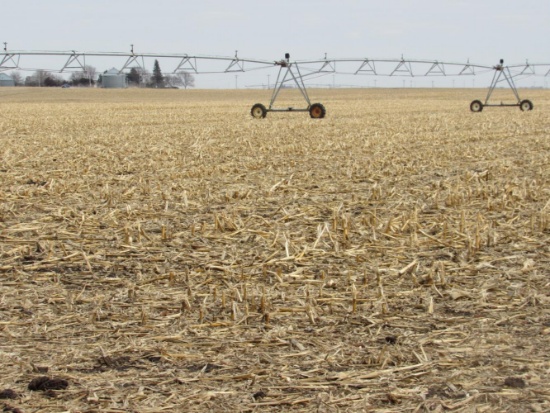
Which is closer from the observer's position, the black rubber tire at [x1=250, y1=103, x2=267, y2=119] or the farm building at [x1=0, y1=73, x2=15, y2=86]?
the black rubber tire at [x1=250, y1=103, x2=267, y2=119]

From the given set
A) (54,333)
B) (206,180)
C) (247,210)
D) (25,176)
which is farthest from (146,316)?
(25,176)

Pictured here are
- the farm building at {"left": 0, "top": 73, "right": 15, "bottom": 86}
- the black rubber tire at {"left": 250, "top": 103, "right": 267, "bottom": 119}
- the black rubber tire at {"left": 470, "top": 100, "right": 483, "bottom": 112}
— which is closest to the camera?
the black rubber tire at {"left": 250, "top": 103, "right": 267, "bottom": 119}

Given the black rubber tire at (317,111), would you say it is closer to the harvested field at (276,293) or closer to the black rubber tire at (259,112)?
the black rubber tire at (259,112)

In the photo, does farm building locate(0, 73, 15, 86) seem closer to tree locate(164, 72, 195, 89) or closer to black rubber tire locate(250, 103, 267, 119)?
tree locate(164, 72, 195, 89)

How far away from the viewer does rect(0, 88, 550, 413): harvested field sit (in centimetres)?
329

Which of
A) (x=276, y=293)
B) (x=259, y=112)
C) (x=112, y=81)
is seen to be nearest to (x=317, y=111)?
(x=259, y=112)

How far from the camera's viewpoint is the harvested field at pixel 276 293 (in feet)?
10.8

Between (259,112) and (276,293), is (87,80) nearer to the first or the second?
(259,112)

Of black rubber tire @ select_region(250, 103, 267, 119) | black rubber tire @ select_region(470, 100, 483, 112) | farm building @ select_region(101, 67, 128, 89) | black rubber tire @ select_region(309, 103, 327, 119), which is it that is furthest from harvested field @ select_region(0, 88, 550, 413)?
farm building @ select_region(101, 67, 128, 89)

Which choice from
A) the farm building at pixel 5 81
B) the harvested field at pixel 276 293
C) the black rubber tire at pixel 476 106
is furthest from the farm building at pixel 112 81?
the harvested field at pixel 276 293

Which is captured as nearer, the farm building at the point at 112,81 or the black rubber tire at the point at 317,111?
the black rubber tire at the point at 317,111

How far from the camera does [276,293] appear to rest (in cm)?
465

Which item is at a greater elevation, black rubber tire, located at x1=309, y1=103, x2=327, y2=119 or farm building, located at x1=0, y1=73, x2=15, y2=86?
farm building, located at x1=0, y1=73, x2=15, y2=86

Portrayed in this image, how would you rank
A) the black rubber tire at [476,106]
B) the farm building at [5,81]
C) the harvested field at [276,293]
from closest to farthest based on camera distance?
the harvested field at [276,293] → the black rubber tire at [476,106] → the farm building at [5,81]
